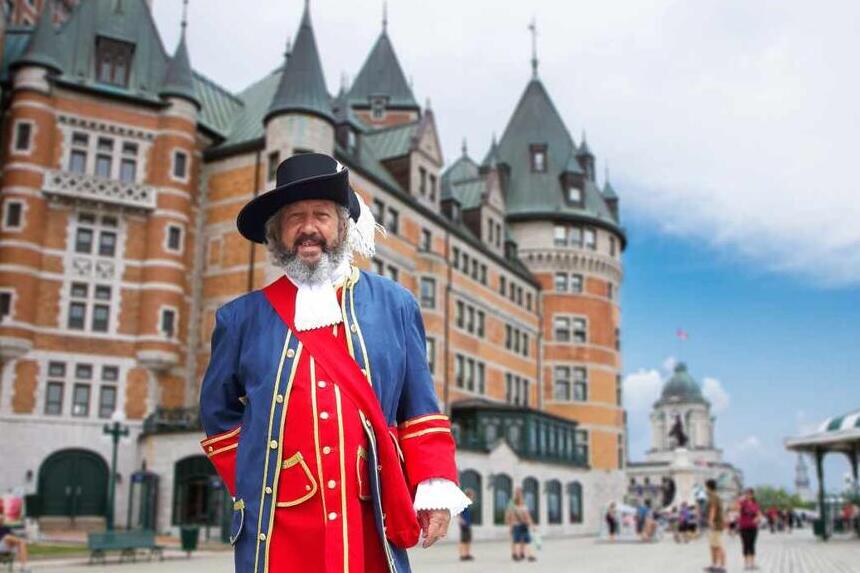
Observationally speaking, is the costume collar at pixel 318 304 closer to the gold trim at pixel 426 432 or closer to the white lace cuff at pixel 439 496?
the gold trim at pixel 426 432

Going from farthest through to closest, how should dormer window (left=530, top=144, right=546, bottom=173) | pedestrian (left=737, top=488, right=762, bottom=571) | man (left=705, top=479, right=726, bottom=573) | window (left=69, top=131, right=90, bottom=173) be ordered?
dormer window (left=530, top=144, right=546, bottom=173), window (left=69, top=131, right=90, bottom=173), pedestrian (left=737, top=488, right=762, bottom=571), man (left=705, top=479, right=726, bottom=573)

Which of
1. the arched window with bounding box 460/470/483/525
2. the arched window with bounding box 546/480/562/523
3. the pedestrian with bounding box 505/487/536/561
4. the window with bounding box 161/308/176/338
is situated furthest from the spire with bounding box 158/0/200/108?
the arched window with bounding box 546/480/562/523

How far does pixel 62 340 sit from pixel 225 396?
101 feet

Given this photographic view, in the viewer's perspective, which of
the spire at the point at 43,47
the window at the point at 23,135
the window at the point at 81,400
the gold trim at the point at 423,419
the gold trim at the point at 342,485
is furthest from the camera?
the spire at the point at 43,47

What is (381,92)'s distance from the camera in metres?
58.1

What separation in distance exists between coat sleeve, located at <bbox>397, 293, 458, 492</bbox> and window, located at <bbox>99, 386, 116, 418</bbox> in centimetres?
3088

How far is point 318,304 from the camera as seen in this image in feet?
12.7

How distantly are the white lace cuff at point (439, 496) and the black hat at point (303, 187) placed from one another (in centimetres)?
128

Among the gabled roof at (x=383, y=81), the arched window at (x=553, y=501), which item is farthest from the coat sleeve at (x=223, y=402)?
the gabled roof at (x=383, y=81)

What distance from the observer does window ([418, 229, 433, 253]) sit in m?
41.3

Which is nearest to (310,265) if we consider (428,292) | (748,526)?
(748,526)

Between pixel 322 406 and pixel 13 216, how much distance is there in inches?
1253

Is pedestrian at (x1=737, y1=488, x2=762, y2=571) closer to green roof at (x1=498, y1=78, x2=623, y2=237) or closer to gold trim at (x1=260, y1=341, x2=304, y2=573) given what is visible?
gold trim at (x1=260, y1=341, x2=304, y2=573)

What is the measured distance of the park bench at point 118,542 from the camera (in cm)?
1888
